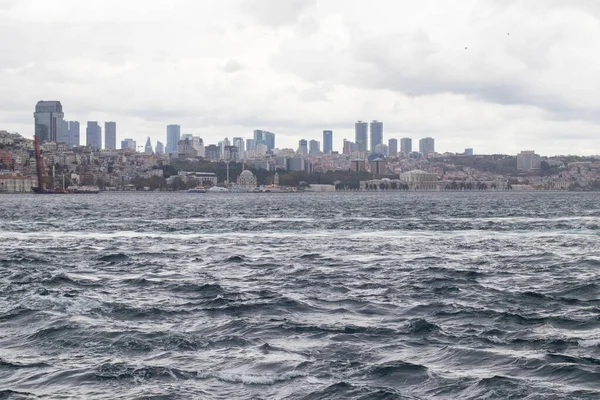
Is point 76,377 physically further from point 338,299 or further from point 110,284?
point 110,284

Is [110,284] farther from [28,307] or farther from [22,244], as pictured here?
[22,244]

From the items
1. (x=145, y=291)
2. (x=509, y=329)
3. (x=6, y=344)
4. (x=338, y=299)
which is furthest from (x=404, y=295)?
(x=6, y=344)

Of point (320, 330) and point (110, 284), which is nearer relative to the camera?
point (320, 330)

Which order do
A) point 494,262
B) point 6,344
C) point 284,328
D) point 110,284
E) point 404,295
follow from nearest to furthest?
1. point 6,344
2. point 284,328
3. point 404,295
4. point 110,284
5. point 494,262

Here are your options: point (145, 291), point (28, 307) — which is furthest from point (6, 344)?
point (145, 291)

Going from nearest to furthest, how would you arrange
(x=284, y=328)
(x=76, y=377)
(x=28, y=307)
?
(x=76, y=377) < (x=284, y=328) < (x=28, y=307)

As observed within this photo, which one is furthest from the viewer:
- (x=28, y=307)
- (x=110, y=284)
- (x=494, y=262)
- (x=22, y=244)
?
(x=22, y=244)
